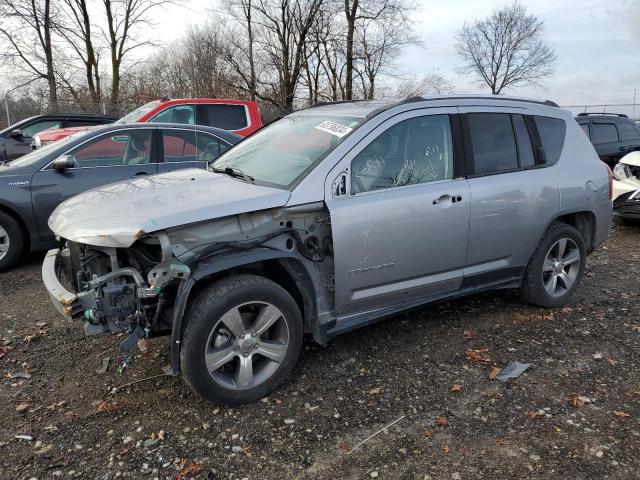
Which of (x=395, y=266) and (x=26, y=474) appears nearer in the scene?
(x=26, y=474)

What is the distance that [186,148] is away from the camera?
6.47 meters

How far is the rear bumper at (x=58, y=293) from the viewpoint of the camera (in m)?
2.88

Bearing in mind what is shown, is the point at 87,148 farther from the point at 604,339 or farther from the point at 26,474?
the point at 604,339

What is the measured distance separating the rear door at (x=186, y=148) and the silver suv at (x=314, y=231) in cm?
221

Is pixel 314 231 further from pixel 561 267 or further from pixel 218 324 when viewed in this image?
pixel 561 267

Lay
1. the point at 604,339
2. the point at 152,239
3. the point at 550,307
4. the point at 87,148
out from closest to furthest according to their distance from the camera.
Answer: the point at 152,239 < the point at 604,339 < the point at 550,307 < the point at 87,148

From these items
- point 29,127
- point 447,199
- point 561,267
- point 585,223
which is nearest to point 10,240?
point 447,199

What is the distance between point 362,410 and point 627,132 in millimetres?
10936

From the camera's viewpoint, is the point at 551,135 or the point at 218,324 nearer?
the point at 218,324

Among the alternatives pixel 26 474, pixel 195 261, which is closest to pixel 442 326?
pixel 195 261

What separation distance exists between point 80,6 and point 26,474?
2462cm

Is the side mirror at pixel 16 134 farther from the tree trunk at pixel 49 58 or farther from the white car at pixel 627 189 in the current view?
the white car at pixel 627 189

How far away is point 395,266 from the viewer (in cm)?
351


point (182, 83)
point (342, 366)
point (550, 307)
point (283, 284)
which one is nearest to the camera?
point (283, 284)
